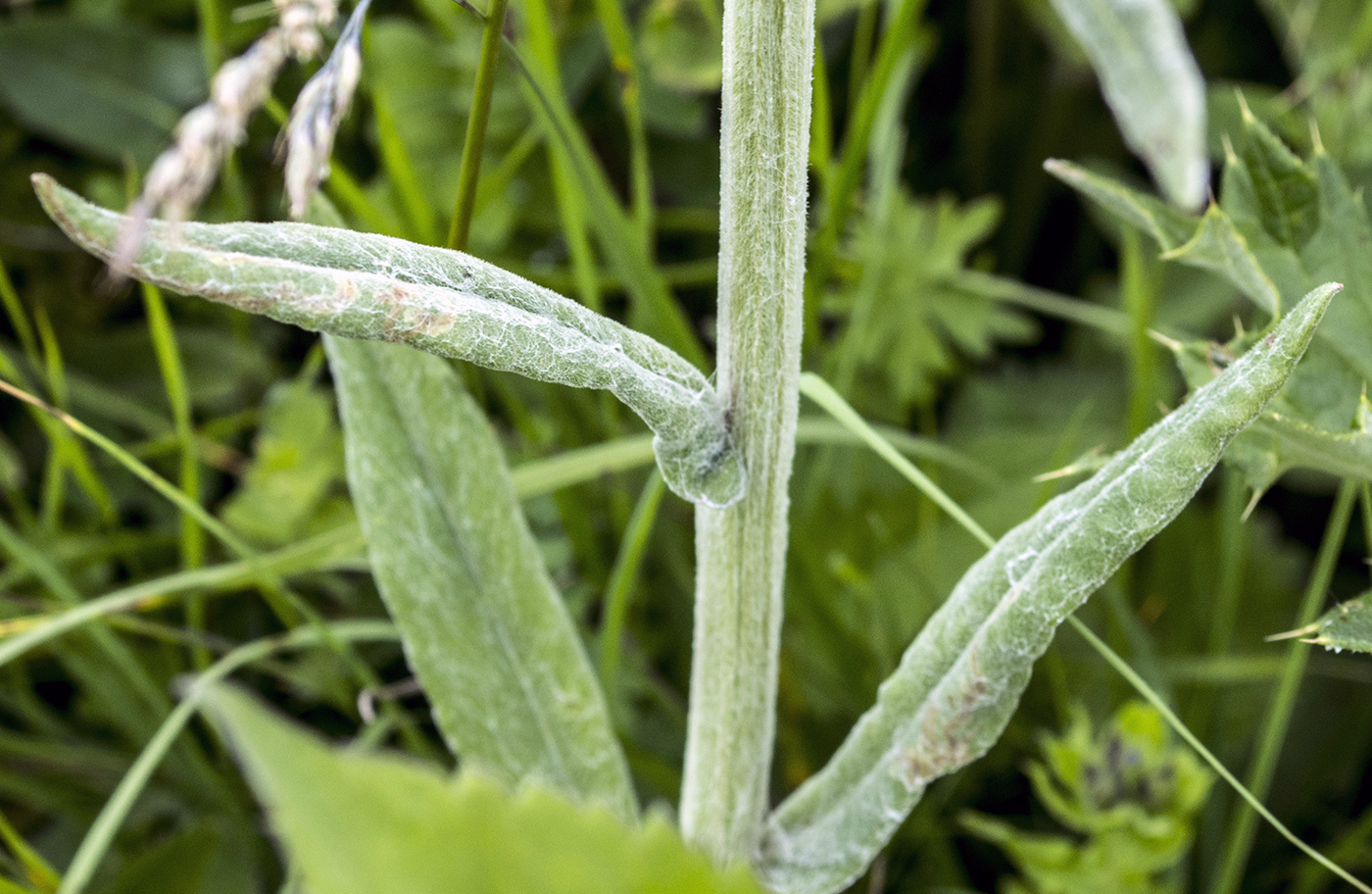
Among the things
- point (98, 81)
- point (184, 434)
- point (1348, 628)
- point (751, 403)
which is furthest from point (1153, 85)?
point (98, 81)

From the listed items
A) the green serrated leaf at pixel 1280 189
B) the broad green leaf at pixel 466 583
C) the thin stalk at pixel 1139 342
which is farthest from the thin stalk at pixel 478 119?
the thin stalk at pixel 1139 342

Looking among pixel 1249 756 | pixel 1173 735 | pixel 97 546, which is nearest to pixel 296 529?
pixel 97 546

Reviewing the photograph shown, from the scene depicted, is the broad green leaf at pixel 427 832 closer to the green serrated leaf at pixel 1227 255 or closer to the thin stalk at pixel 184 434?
the green serrated leaf at pixel 1227 255

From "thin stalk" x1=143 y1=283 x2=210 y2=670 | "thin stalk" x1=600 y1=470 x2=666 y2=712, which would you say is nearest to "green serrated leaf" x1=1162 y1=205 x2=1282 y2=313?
"thin stalk" x1=600 y1=470 x2=666 y2=712

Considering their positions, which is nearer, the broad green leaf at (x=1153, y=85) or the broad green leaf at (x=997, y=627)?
the broad green leaf at (x=1153, y=85)

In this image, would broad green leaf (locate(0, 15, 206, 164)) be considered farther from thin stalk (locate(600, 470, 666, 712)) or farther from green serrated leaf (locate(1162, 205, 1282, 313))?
green serrated leaf (locate(1162, 205, 1282, 313))
